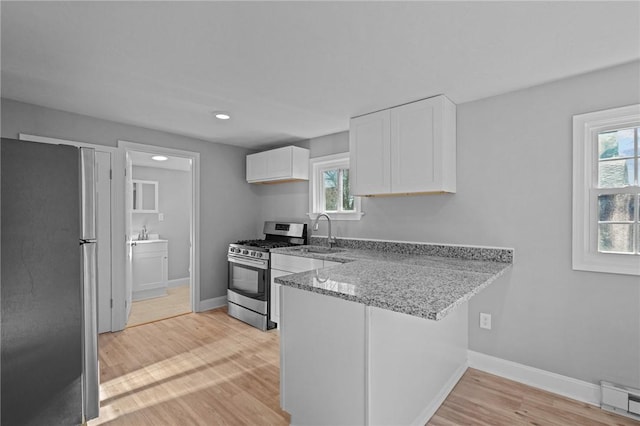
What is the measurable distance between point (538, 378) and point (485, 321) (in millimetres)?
499

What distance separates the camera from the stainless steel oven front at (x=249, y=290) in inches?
140

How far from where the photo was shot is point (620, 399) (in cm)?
202

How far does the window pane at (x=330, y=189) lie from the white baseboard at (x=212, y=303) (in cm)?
196

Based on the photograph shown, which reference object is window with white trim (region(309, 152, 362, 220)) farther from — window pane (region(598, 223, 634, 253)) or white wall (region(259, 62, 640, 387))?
window pane (region(598, 223, 634, 253))

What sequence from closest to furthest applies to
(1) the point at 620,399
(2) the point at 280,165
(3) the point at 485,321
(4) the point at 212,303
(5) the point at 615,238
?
(1) the point at 620,399 < (5) the point at 615,238 < (3) the point at 485,321 < (2) the point at 280,165 < (4) the point at 212,303

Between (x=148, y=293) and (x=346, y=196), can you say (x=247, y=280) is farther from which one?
(x=148, y=293)

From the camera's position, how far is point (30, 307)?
153cm

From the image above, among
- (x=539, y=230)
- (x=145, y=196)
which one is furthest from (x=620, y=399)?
(x=145, y=196)

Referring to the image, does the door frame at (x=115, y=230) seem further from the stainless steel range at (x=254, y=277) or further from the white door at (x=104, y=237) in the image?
the stainless steel range at (x=254, y=277)

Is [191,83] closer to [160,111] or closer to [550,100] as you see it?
[160,111]

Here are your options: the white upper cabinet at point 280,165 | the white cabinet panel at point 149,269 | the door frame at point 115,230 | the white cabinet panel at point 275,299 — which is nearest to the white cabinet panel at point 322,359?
the white cabinet panel at point 275,299

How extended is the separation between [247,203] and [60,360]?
10.7 ft

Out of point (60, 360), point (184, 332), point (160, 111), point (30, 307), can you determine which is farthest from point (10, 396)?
point (160, 111)

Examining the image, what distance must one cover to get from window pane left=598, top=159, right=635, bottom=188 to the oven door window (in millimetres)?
3070
